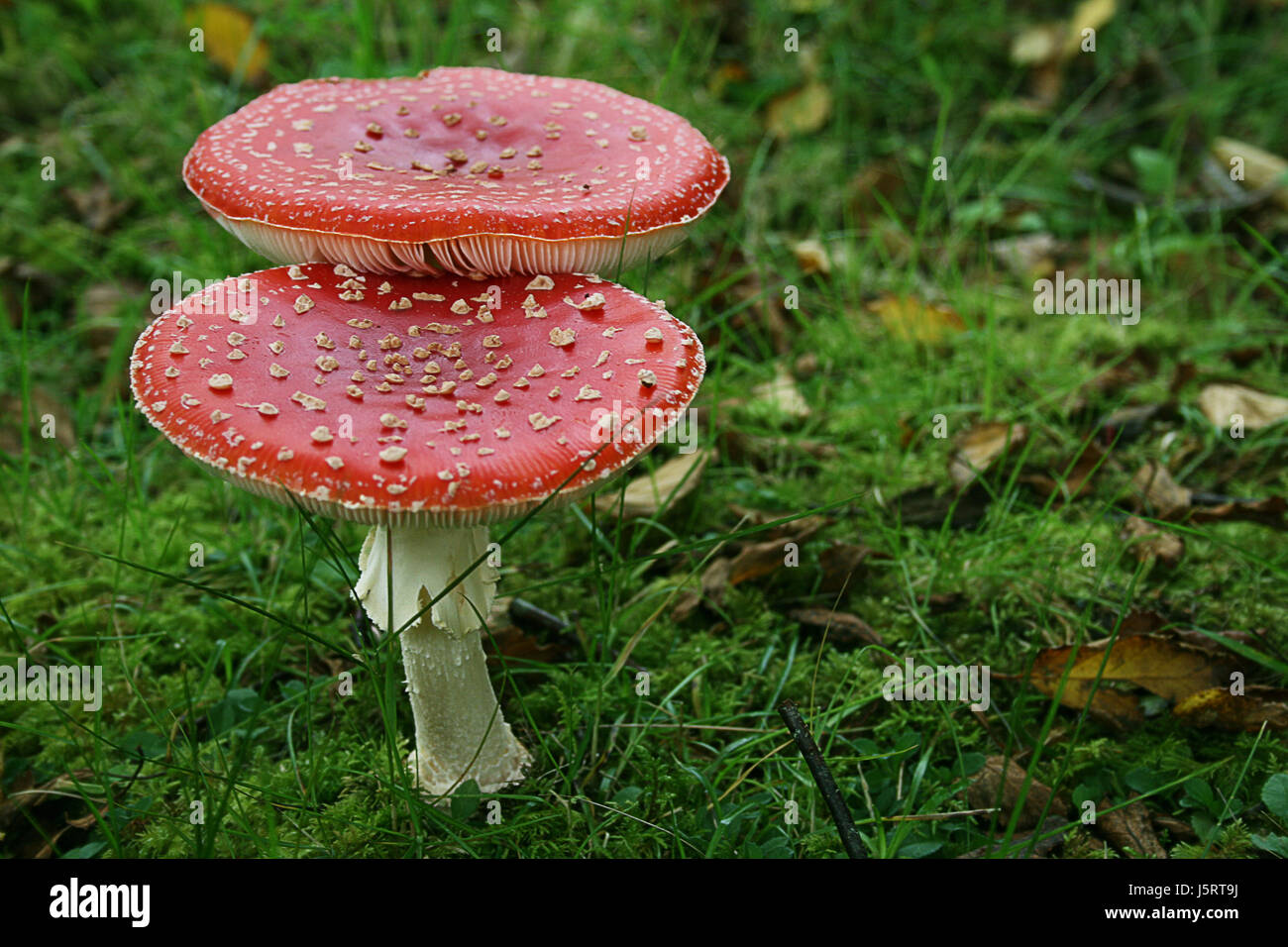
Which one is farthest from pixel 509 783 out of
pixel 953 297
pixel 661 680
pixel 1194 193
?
pixel 1194 193

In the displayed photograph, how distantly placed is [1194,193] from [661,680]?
14.9ft

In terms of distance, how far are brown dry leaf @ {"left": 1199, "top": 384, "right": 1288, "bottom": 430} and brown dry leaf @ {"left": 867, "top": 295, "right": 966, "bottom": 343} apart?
106 centimetres

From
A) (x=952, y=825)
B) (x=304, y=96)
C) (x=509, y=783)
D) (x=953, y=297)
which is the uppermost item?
(x=304, y=96)

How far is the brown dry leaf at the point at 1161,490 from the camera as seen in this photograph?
11.9 ft

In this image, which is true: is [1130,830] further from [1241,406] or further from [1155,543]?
Answer: [1241,406]

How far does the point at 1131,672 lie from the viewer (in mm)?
3012

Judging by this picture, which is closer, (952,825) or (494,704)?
(952,825)

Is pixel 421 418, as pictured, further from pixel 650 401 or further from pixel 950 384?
pixel 950 384

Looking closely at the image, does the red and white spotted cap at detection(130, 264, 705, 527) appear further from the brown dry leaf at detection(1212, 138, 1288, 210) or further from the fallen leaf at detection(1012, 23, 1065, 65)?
the fallen leaf at detection(1012, 23, 1065, 65)

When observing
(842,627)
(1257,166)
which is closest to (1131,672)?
(842,627)

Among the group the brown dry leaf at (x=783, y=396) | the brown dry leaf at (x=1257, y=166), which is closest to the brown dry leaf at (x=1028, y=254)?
the brown dry leaf at (x=1257, y=166)

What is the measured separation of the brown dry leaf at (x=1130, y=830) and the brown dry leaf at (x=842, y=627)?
0.82m
